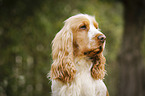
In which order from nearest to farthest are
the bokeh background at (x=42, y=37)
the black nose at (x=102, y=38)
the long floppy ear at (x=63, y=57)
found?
the black nose at (x=102, y=38) < the long floppy ear at (x=63, y=57) < the bokeh background at (x=42, y=37)

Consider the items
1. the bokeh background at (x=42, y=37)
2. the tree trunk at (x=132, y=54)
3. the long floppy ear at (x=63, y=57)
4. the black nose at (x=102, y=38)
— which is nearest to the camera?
the black nose at (x=102, y=38)

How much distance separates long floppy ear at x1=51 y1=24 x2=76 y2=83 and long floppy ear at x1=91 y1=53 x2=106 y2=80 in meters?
0.26

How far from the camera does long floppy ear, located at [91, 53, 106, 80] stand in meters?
2.37

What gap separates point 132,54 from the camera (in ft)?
29.5

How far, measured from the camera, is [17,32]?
7441 millimetres

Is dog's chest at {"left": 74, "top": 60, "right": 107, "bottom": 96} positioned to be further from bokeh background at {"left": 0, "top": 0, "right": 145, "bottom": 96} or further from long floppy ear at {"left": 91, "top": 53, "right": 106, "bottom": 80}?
bokeh background at {"left": 0, "top": 0, "right": 145, "bottom": 96}

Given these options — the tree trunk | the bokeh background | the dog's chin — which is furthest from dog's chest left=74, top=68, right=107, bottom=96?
the tree trunk

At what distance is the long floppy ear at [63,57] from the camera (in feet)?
7.56

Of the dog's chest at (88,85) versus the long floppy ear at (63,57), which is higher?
the long floppy ear at (63,57)

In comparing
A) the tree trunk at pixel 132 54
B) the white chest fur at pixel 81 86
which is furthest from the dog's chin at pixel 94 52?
the tree trunk at pixel 132 54

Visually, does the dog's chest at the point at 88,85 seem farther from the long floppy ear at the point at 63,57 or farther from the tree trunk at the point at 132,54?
the tree trunk at the point at 132,54

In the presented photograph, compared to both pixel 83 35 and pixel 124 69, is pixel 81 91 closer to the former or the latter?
pixel 83 35

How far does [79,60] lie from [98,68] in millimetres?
272

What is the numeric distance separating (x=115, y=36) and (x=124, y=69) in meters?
4.51
